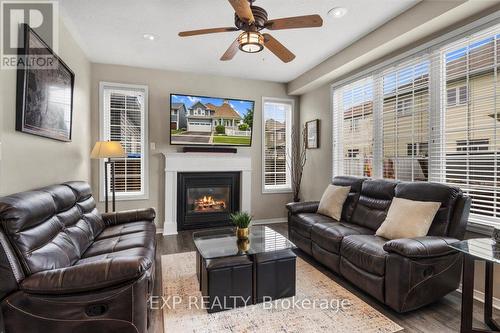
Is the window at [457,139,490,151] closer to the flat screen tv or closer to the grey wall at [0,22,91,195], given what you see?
the flat screen tv

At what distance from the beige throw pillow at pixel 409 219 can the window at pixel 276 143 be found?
110 inches

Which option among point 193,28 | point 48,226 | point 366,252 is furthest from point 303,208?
point 48,226

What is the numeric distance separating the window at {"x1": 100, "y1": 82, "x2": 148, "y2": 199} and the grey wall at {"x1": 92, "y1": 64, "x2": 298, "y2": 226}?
0.34 ft

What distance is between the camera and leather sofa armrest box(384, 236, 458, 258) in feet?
6.31

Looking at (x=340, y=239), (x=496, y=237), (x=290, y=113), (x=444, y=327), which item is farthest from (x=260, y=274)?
(x=290, y=113)

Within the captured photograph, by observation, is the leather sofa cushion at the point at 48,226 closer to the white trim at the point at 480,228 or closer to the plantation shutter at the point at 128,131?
the plantation shutter at the point at 128,131

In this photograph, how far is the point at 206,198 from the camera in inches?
185

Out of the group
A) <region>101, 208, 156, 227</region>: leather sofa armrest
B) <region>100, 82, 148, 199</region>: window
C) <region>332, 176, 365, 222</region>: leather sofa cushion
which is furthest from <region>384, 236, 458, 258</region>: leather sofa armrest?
<region>100, 82, 148, 199</region>: window

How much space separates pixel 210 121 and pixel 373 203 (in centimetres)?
288

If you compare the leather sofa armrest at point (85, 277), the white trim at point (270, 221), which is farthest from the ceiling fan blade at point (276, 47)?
the white trim at point (270, 221)

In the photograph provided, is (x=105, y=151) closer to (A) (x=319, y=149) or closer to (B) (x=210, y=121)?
(B) (x=210, y=121)

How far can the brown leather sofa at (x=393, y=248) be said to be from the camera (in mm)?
1965

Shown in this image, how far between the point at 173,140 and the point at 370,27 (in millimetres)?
3257

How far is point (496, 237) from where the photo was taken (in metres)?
1.83
